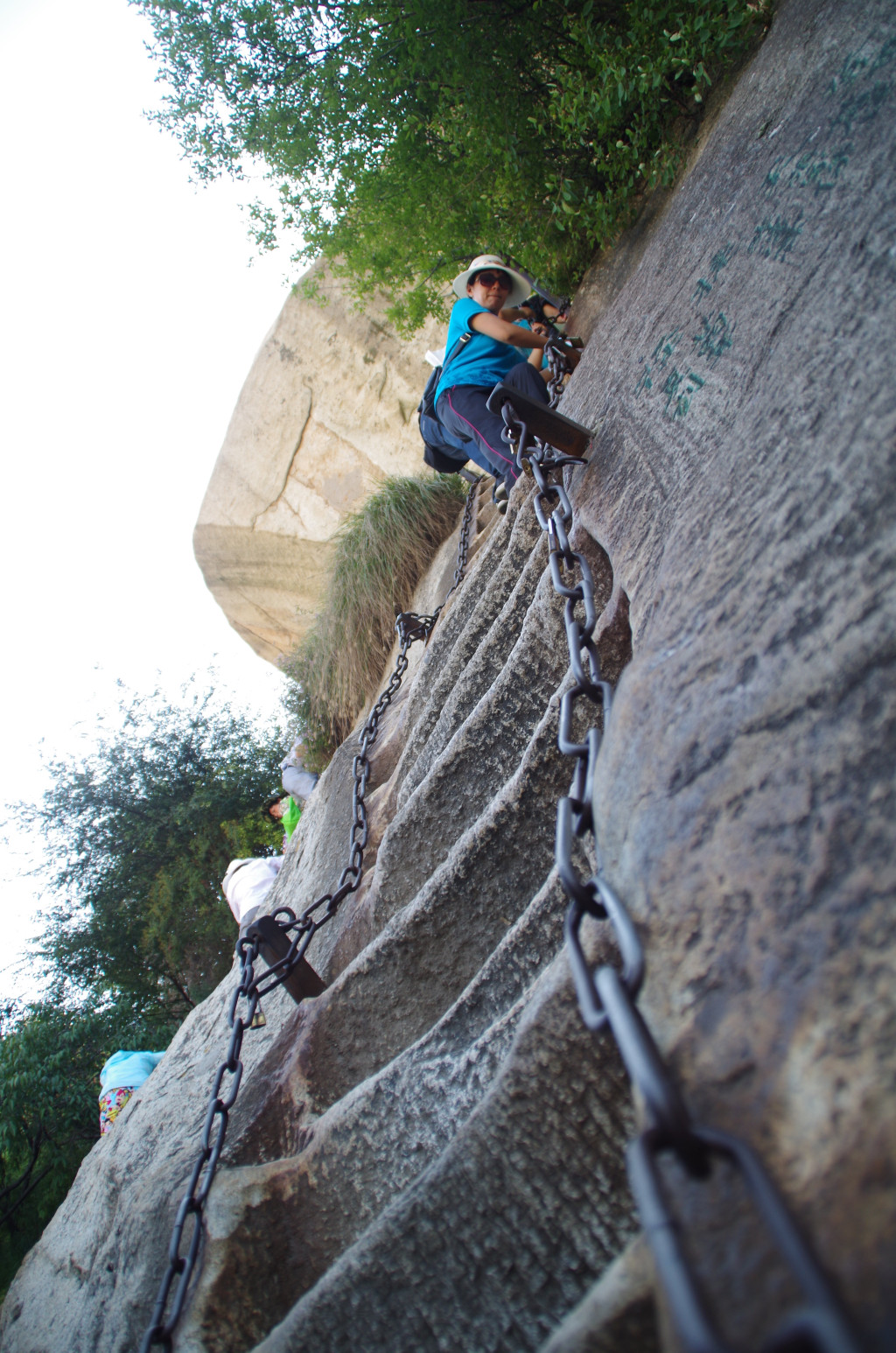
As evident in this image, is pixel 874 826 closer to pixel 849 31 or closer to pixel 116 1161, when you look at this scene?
pixel 849 31

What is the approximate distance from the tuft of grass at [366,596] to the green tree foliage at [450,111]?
150 cm

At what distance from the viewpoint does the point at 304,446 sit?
311 inches

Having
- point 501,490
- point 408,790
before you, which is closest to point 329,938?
point 408,790

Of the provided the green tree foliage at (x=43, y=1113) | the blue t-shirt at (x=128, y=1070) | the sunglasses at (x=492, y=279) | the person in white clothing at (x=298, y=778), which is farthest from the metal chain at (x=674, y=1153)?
the green tree foliage at (x=43, y=1113)

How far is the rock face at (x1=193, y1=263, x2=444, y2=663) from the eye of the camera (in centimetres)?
721

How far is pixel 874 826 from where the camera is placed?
62cm

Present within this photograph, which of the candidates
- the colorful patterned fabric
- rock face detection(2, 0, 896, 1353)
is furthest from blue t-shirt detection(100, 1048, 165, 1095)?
rock face detection(2, 0, 896, 1353)

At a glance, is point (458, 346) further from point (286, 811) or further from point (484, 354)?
point (286, 811)

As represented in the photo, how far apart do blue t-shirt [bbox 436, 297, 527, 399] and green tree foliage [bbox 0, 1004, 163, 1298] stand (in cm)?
584

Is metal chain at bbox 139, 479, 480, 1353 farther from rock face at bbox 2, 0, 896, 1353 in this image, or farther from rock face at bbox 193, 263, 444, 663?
rock face at bbox 193, 263, 444, 663

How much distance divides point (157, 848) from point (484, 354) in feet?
20.7

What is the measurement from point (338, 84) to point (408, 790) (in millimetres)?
3429

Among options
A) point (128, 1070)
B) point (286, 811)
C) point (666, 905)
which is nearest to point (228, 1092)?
point (666, 905)

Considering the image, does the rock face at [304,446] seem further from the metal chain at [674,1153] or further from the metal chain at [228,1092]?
the metal chain at [674,1153]
